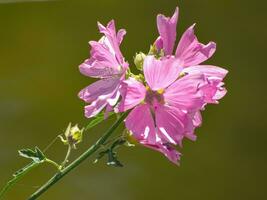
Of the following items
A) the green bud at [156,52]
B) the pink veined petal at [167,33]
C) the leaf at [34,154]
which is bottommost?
the leaf at [34,154]

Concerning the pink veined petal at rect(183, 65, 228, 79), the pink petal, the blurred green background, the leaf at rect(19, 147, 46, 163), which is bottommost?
the blurred green background

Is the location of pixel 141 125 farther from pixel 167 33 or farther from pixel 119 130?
pixel 119 130

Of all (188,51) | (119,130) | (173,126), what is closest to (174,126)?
(173,126)

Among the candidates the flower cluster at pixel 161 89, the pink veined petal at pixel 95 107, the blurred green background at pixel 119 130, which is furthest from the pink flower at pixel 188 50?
the blurred green background at pixel 119 130

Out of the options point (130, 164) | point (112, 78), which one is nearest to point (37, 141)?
point (130, 164)

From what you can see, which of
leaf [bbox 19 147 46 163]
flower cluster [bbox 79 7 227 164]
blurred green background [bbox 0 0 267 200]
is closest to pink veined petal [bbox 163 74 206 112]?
flower cluster [bbox 79 7 227 164]

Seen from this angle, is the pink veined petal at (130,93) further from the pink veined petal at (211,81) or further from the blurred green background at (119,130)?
the blurred green background at (119,130)

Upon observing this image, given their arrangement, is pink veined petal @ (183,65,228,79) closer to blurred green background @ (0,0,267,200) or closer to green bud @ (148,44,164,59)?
green bud @ (148,44,164,59)
